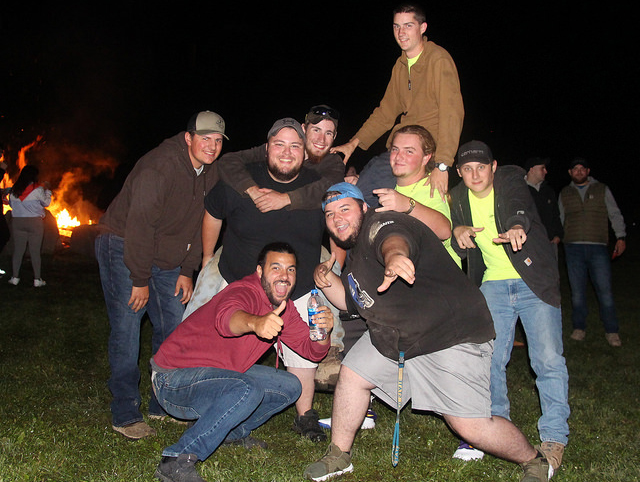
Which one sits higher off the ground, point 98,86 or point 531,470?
point 98,86

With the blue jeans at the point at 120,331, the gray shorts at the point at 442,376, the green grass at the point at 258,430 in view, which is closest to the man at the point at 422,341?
the gray shorts at the point at 442,376

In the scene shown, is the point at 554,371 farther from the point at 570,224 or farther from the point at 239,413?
the point at 570,224

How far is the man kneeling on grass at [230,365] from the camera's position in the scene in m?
3.67

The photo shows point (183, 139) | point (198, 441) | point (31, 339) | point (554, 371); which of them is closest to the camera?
point (198, 441)

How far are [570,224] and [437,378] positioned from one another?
5.59 metres

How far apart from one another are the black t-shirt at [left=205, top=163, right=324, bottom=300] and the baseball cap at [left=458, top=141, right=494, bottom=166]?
1.24 meters

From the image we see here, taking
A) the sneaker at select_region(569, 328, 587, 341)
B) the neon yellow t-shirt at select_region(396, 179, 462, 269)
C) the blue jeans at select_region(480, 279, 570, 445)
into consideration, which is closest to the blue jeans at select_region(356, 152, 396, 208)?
the neon yellow t-shirt at select_region(396, 179, 462, 269)

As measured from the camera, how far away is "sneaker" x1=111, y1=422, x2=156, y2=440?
176 inches

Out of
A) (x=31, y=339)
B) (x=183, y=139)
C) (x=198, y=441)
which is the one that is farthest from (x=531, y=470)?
(x=31, y=339)

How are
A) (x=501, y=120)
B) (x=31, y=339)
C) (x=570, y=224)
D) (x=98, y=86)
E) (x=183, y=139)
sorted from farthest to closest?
(x=501, y=120)
(x=98, y=86)
(x=570, y=224)
(x=31, y=339)
(x=183, y=139)

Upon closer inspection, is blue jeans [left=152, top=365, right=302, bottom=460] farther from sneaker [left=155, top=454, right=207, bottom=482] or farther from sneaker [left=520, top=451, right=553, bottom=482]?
sneaker [left=520, top=451, right=553, bottom=482]

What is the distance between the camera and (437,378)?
374cm

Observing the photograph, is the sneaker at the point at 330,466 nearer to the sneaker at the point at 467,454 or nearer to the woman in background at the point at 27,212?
the sneaker at the point at 467,454

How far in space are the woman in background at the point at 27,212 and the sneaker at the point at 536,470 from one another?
9736mm
